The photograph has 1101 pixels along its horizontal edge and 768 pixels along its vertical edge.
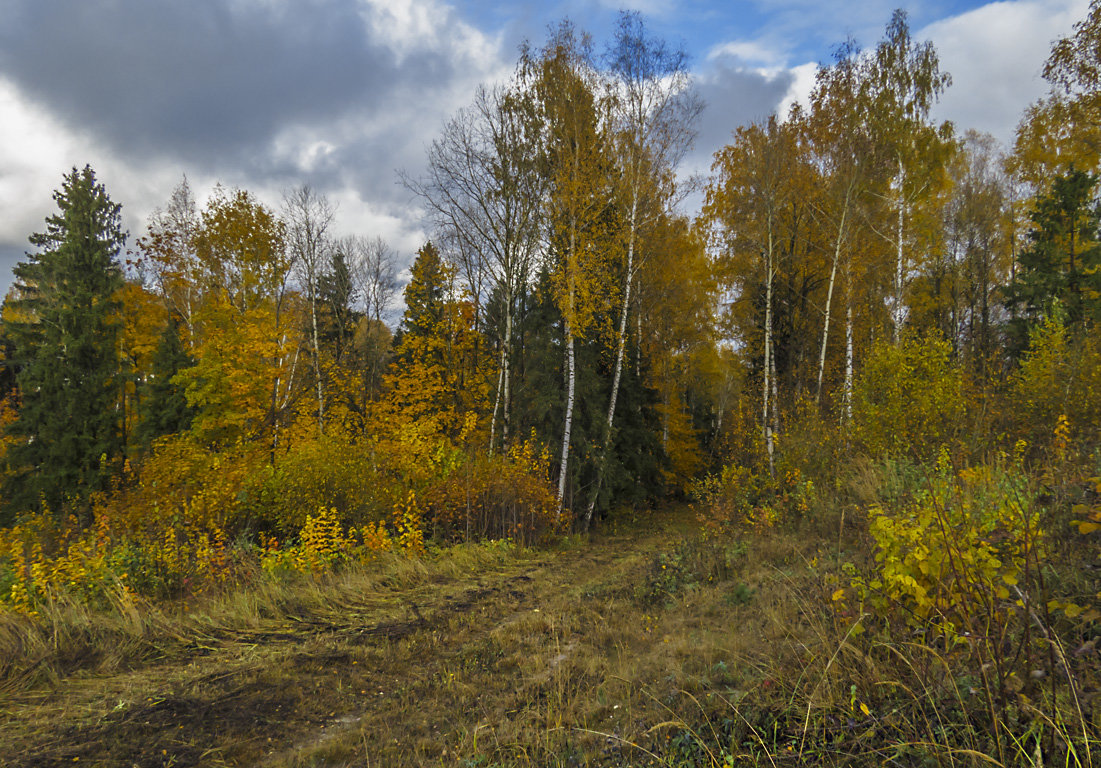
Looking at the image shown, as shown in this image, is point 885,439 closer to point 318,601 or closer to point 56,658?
point 318,601

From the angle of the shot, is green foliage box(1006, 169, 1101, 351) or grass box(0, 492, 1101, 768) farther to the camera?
green foliage box(1006, 169, 1101, 351)

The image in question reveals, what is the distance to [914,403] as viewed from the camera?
8.40 meters

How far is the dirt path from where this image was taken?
314cm

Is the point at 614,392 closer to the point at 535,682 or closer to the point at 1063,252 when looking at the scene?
the point at 535,682

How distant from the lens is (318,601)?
20.0 ft

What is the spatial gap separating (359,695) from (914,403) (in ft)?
29.6

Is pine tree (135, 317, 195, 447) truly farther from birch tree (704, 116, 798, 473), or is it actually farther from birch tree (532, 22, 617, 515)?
birch tree (704, 116, 798, 473)

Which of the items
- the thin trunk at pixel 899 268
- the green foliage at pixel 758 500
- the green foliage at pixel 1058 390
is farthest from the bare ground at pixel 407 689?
the thin trunk at pixel 899 268

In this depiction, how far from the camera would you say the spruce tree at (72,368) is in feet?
59.9

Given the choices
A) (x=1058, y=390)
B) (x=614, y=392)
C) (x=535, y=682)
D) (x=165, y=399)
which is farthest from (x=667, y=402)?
(x=165, y=399)

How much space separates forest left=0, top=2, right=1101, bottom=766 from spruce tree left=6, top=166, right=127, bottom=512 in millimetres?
117

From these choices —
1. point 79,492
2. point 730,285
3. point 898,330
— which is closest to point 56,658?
point 898,330

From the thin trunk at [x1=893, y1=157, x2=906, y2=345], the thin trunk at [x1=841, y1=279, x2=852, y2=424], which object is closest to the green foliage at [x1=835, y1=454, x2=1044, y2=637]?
the thin trunk at [x1=841, y1=279, x2=852, y2=424]

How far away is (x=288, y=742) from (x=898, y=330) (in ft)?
41.9
